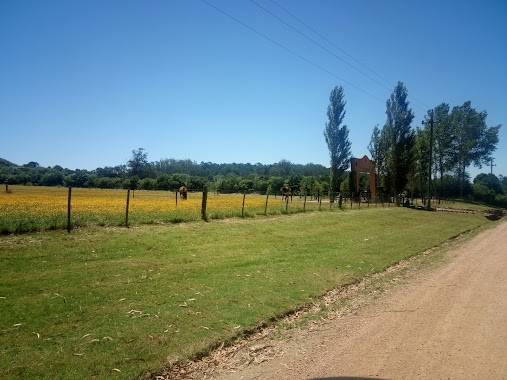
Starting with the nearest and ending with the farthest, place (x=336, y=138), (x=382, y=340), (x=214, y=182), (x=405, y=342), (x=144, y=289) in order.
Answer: (x=405, y=342), (x=382, y=340), (x=144, y=289), (x=336, y=138), (x=214, y=182)

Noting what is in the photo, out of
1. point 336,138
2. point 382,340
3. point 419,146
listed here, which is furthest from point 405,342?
point 419,146

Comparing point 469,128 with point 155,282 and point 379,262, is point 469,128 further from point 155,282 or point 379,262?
point 155,282

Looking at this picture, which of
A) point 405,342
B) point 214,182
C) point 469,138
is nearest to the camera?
point 405,342

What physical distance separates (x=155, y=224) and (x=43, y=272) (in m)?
6.76

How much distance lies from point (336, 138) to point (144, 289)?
42464 millimetres

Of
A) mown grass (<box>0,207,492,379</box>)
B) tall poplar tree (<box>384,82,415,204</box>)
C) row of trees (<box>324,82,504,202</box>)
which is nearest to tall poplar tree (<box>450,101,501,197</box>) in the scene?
row of trees (<box>324,82,504,202</box>)

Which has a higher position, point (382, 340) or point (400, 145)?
point (400, 145)

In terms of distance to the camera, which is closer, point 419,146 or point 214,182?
point 419,146

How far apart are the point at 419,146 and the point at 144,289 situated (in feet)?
196

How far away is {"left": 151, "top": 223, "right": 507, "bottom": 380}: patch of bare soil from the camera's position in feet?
15.4

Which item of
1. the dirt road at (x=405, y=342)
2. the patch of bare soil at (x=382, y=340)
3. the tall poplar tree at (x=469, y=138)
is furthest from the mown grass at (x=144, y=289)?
the tall poplar tree at (x=469, y=138)

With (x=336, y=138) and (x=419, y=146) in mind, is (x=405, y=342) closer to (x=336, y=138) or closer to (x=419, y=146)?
(x=336, y=138)

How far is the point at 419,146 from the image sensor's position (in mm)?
58656

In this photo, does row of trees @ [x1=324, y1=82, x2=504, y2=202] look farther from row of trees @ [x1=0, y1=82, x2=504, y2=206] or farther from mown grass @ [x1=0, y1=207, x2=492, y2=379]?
mown grass @ [x1=0, y1=207, x2=492, y2=379]
